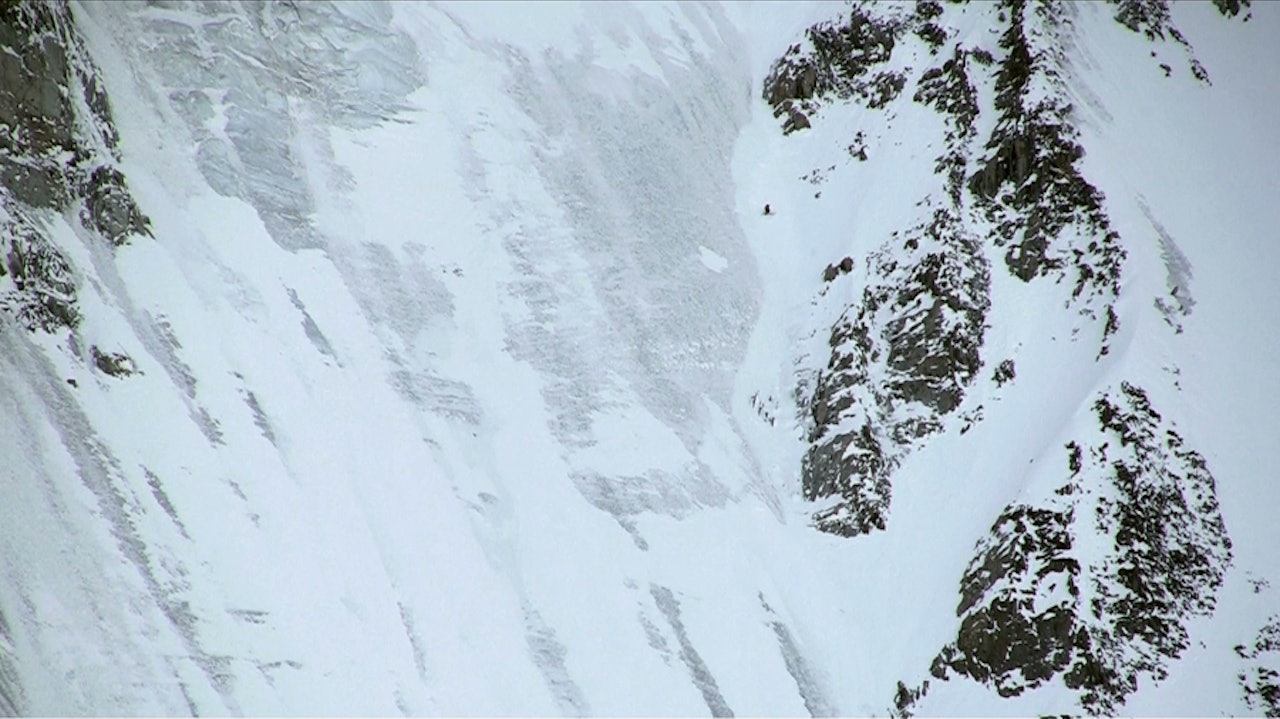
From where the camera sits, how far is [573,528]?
3509cm

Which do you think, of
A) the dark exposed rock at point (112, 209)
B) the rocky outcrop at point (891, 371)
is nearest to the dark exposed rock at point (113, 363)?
the dark exposed rock at point (112, 209)

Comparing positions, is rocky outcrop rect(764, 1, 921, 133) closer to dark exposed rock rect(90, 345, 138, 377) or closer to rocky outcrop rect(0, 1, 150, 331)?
rocky outcrop rect(0, 1, 150, 331)

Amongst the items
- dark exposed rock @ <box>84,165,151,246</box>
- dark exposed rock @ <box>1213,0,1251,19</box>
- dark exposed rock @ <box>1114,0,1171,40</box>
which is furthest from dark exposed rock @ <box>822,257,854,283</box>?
dark exposed rock @ <box>1213,0,1251,19</box>

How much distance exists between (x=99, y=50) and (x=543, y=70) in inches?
713

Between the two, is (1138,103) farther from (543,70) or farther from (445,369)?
(445,369)

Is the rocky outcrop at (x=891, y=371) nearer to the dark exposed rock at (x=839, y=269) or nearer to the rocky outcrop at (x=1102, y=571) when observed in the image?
the dark exposed rock at (x=839, y=269)

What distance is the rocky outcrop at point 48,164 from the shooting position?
32500 mm

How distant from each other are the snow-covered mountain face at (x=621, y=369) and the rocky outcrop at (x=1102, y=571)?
120 millimetres

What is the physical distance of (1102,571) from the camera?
3200cm

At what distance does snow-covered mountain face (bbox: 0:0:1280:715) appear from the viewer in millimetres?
30234

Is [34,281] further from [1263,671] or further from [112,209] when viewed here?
[1263,671]

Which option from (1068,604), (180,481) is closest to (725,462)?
(1068,604)

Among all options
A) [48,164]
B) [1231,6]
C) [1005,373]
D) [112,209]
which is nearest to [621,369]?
[1005,373]

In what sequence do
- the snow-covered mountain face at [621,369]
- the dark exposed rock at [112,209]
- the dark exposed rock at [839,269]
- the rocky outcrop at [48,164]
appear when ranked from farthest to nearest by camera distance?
the dark exposed rock at [839,269] < the dark exposed rock at [112,209] < the rocky outcrop at [48,164] < the snow-covered mountain face at [621,369]
